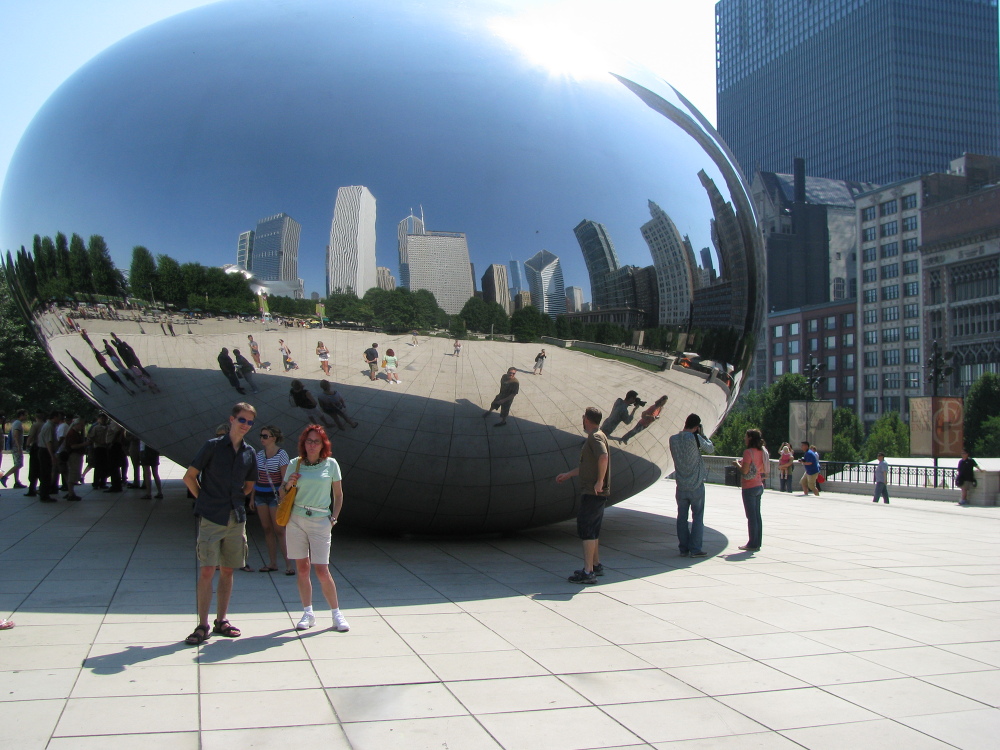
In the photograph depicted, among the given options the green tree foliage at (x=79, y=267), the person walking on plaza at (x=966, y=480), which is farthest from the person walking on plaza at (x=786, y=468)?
the green tree foliage at (x=79, y=267)

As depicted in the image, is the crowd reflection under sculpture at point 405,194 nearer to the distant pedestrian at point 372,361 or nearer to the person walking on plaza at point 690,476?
the distant pedestrian at point 372,361

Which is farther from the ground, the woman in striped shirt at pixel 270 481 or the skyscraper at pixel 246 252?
the skyscraper at pixel 246 252

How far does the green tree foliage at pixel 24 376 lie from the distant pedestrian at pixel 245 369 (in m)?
34.7

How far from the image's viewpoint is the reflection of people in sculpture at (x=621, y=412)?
311 inches

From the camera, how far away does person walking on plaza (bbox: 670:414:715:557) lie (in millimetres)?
8711

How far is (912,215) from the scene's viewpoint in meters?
103

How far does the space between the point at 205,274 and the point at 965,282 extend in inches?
4142

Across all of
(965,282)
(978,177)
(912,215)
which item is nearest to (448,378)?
(965,282)

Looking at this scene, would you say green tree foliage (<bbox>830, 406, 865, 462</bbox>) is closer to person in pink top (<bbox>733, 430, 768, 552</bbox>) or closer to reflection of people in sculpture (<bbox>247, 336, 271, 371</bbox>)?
person in pink top (<bbox>733, 430, 768, 552</bbox>)

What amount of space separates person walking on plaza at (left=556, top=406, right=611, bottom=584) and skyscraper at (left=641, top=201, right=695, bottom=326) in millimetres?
1219

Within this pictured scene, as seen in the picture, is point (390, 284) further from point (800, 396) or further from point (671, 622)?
point (800, 396)

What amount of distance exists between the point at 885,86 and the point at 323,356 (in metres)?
161

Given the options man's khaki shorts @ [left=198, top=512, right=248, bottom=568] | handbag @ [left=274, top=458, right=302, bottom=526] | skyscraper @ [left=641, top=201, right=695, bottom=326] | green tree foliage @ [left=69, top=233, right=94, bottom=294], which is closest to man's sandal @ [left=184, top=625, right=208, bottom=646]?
man's khaki shorts @ [left=198, top=512, right=248, bottom=568]

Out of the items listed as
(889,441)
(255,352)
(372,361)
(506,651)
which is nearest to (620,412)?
(372,361)
